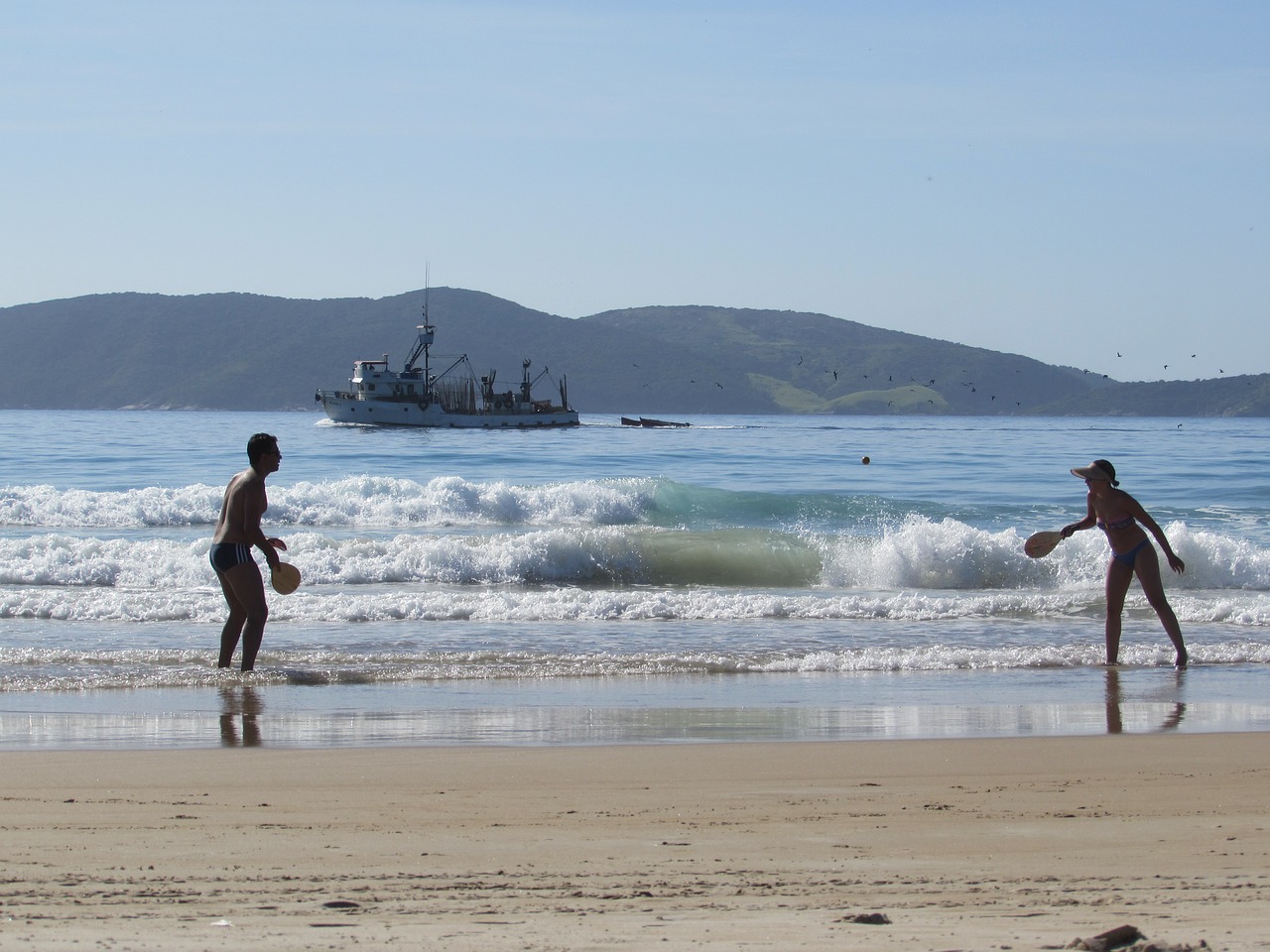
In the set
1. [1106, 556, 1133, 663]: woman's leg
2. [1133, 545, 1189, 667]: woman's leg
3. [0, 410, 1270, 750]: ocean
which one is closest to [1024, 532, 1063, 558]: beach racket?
[1106, 556, 1133, 663]: woman's leg

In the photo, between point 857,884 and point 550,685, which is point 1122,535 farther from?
point 857,884

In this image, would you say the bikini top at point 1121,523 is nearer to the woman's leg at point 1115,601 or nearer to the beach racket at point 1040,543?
the woman's leg at point 1115,601

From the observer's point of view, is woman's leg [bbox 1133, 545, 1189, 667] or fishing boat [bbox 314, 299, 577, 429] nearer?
woman's leg [bbox 1133, 545, 1189, 667]

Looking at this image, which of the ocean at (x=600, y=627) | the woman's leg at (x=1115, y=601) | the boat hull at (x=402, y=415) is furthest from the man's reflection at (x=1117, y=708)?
the boat hull at (x=402, y=415)

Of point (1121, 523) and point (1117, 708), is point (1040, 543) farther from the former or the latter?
point (1117, 708)

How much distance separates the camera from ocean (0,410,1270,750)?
7.73 metres

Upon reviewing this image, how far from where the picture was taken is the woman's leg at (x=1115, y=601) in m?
10.1

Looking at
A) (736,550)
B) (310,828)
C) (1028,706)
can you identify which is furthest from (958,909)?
(736,550)

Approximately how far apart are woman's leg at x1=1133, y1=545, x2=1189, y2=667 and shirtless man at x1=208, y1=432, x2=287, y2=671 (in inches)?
250

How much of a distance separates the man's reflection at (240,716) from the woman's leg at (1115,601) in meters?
6.23

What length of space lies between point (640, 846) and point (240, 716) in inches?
149

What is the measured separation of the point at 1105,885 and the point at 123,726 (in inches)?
209

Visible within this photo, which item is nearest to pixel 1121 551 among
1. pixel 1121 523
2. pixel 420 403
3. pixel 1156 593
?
pixel 1121 523

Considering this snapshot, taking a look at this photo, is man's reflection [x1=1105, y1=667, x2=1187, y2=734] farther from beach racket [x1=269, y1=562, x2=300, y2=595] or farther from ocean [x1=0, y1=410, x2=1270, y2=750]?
beach racket [x1=269, y1=562, x2=300, y2=595]
